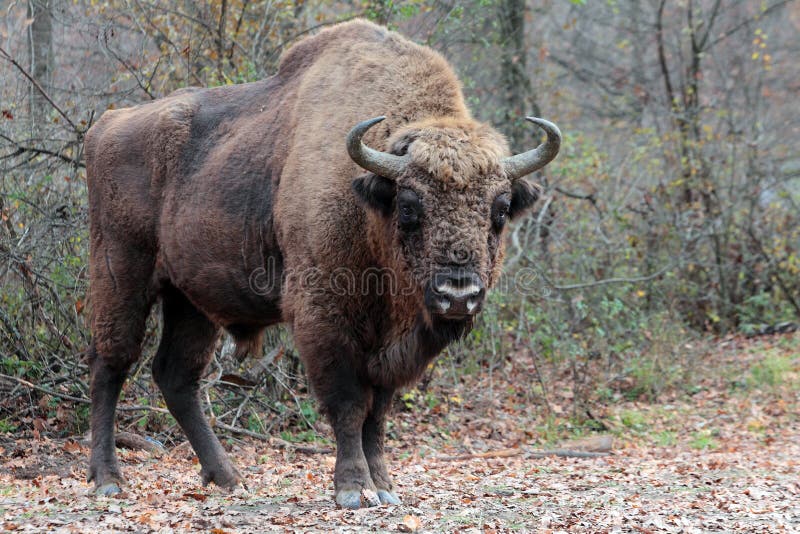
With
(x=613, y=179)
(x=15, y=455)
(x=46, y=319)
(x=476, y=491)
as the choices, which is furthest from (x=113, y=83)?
(x=613, y=179)

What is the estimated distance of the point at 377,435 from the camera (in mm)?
5957

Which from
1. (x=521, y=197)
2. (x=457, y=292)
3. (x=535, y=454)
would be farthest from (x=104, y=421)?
(x=535, y=454)

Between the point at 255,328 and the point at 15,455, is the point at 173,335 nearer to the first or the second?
the point at 255,328

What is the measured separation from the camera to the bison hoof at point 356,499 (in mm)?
5410

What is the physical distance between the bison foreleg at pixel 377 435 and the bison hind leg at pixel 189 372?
1.37m

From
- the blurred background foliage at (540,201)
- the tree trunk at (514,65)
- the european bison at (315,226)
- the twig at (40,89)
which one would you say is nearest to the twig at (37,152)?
the blurred background foliage at (540,201)

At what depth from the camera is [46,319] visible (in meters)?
9.05

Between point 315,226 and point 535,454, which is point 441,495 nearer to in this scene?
point 315,226

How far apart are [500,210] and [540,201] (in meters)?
7.70

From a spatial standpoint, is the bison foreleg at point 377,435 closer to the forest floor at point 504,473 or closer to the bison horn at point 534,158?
the forest floor at point 504,473

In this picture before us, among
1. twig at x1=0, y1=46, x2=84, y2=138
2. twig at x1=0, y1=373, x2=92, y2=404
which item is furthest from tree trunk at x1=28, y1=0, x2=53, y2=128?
twig at x1=0, y1=373, x2=92, y2=404

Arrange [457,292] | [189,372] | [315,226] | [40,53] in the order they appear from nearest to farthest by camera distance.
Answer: [457,292], [315,226], [189,372], [40,53]

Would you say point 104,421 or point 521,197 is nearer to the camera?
point 521,197

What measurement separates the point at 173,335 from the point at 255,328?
0.81 m
